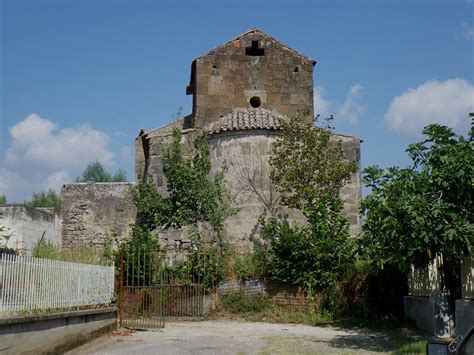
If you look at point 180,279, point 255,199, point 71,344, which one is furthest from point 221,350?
point 255,199

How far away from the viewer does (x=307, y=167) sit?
68.4 feet

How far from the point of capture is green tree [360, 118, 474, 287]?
38.8ft

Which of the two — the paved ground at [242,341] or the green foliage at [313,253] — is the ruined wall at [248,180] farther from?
the paved ground at [242,341]

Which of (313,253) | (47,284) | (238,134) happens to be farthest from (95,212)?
(47,284)

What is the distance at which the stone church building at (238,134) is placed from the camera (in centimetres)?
2180

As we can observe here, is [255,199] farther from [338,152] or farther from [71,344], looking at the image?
[71,344]

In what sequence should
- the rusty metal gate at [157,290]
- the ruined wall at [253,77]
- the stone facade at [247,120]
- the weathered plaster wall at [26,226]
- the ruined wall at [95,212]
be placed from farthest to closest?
the ruined wall at [95,212] < the ruined wall at [253,77] < the weathered plaster wall at [26,226] < the stone facade at [247,120] < the rusty metal gate at [157,290]

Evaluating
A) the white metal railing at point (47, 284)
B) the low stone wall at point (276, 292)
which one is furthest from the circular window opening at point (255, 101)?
the white metal railing at point (47, 284)

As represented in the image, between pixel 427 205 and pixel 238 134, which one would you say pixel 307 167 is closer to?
pixel 238 134

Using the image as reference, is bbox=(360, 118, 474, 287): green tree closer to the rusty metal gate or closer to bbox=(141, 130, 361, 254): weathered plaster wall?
the rusty metal gate

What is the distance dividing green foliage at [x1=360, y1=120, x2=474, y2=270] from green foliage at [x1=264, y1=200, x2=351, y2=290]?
5.84 m

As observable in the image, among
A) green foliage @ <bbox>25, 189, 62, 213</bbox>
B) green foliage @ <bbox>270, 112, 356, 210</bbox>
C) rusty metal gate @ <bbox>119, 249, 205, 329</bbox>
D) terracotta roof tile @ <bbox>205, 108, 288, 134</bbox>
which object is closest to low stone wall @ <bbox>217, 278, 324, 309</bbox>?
→ rusty metal gate @ <bbox>119, 249, 205, 329</bbox>

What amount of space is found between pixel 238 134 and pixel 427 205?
427 inches

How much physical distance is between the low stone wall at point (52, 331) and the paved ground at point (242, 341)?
29 cm
